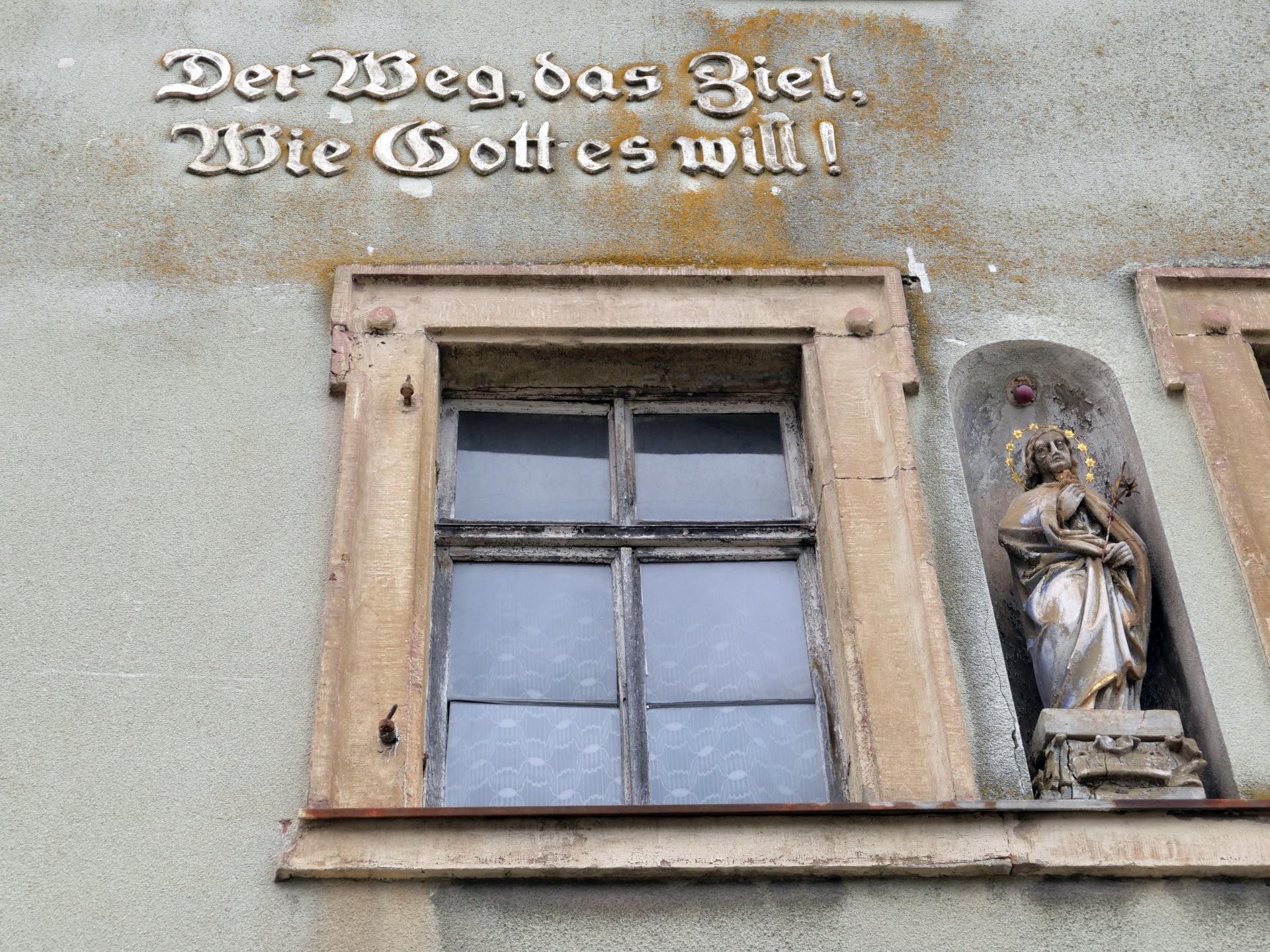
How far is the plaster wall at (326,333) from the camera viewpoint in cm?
462

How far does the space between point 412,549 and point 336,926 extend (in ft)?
4.01

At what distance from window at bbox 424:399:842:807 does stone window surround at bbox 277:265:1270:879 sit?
170 mm

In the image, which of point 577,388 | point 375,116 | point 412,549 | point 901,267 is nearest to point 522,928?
point 412,549

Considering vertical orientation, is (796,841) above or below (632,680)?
below

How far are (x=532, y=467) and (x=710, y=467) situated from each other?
0.58 m

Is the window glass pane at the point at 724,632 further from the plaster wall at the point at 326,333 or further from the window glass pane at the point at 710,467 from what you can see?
the plaster wall at the point at 326,333

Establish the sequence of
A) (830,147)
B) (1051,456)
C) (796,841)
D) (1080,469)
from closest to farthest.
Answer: (796,841), (1051,456), (1080,469), (830,147)

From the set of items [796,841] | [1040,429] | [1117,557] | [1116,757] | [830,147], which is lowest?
[796,841]

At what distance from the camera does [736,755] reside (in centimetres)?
537

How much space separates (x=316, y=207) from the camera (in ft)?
21.0

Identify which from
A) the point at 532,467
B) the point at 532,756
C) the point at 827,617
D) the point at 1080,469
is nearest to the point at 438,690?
the point at 532,756

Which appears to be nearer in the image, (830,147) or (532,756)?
(532,756)

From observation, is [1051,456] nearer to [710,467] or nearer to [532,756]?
[710,467]

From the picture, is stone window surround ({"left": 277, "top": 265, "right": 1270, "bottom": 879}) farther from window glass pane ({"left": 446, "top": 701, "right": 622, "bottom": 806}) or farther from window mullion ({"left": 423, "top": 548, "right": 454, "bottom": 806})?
window glass pane ({"left": 446, "top": 701, "right": 622, "bottom": 806})
